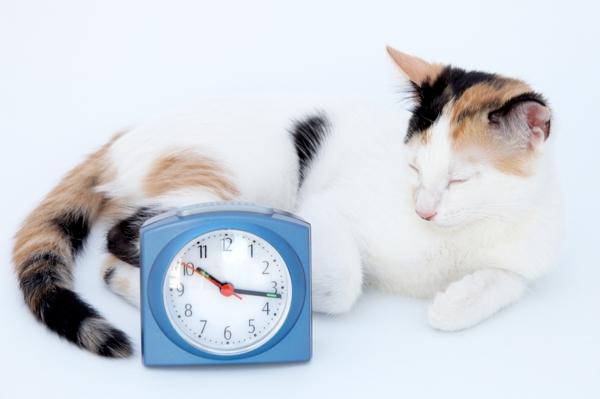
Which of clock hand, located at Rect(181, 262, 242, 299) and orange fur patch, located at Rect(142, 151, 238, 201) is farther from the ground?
orange fur patch, located at Rect(142, 151, 238, 201)

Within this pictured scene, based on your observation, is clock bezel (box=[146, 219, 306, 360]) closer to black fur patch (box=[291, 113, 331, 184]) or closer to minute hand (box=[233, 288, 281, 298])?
minute hand (box=[233, 288, 281, 298])

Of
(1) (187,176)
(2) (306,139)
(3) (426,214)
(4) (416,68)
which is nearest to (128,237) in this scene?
(1) (187,176)

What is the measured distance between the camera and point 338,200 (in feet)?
6.89

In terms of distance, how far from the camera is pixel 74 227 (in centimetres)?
220

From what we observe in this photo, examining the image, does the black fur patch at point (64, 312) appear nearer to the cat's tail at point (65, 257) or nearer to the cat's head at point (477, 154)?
the cat's tail at point (65, 257)

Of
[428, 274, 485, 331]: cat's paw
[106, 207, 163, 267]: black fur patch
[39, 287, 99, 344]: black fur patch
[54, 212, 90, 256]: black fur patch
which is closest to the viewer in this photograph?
[39, 287, 99, 344]: black fur patch

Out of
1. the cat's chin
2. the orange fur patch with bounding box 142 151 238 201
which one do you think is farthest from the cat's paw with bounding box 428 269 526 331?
the orange fur patch with bounding box 142 151 238 201

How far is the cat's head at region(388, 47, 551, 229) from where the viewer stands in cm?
178

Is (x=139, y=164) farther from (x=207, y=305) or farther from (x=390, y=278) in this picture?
(x=390, y=278)

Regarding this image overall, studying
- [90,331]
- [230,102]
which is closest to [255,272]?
[90,331]

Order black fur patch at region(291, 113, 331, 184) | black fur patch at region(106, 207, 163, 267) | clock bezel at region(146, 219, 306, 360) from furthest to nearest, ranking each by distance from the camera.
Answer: black fur patch at region(291, 113, 331, 184) < black fur patch at region(106, 207, 163, 267) < clock bezel at region(146, 219, 306, 360)

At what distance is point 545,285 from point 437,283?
0.38 m

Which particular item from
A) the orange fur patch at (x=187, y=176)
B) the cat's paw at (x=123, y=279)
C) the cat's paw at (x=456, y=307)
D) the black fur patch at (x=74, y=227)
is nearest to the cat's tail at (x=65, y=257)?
the black fur patch at (x=74, y=227)

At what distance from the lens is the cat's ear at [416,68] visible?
194 cm
